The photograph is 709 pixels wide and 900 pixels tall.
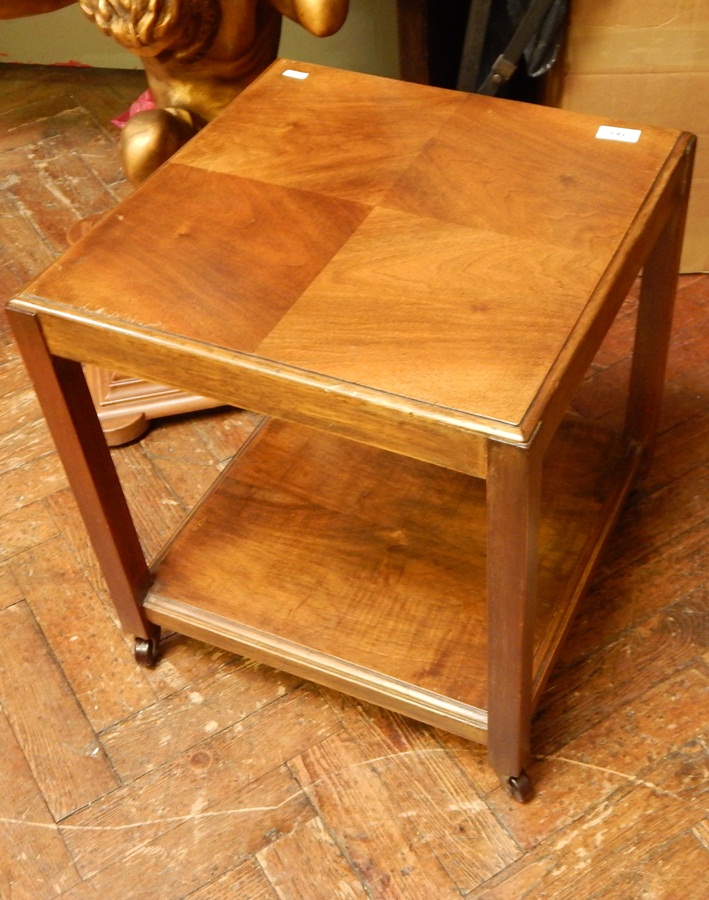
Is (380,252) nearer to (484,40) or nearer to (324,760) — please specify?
(324,760)

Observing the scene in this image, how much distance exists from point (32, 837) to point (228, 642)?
0.83ft

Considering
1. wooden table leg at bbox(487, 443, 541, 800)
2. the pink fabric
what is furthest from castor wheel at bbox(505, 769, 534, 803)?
the pink fabric

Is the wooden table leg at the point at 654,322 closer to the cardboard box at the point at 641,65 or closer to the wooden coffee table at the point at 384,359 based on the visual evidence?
the wooden coffee table at the point at 384,359

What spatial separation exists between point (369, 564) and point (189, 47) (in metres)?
0.63

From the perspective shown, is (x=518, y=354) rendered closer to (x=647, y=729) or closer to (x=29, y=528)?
(x=647, y=729)

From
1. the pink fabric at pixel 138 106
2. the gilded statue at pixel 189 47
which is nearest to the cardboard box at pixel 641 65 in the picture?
the gilded statue at pixel 189 47

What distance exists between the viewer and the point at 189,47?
1.24 meters

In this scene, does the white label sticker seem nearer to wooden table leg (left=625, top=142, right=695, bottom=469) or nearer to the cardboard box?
wooden table leg (left=625, top=142, right=695, bottom=469)

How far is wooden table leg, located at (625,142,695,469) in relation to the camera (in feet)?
3.38

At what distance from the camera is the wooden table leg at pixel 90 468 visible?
0.88 metres

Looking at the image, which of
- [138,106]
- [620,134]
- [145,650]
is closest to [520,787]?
[145,650]

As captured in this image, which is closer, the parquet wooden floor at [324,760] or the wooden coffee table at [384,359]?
the wooden coffee table at [384,359]

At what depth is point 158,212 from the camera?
94cm

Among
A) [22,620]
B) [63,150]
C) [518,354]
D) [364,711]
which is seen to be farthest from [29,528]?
[63,150]
